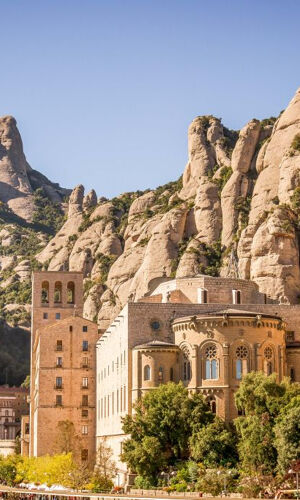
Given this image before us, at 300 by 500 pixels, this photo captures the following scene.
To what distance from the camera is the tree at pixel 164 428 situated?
242 ft

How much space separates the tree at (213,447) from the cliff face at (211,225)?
1540 inches

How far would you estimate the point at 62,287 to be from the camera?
12225 cm

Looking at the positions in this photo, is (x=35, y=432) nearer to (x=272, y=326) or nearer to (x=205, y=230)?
(x=272, y=326)

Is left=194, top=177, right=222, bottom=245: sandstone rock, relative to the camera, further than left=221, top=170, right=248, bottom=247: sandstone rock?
Yes

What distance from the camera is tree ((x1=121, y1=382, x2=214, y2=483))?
7388cm

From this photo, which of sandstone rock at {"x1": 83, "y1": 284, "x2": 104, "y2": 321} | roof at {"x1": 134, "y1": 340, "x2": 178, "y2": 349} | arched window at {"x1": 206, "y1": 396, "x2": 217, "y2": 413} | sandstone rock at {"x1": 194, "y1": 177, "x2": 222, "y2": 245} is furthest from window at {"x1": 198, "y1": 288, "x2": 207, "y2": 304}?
sandstone rock at {"x1": 83, "y1": 284, "x2": 104, "y2": 321}

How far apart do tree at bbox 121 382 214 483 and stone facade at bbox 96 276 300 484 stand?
2.61 meters

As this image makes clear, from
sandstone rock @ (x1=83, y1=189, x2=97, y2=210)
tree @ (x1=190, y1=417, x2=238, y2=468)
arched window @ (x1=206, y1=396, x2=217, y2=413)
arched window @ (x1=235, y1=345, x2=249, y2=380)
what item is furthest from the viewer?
sandstone rock @ (x1=83, y1=189, x2=97, y2=210)

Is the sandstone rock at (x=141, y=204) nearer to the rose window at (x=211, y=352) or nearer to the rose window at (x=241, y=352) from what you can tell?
the rose window at (x=211, y=352)

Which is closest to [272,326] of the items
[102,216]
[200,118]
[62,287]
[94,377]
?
[94,377]

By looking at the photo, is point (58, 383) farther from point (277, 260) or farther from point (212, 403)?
point (212, 403)

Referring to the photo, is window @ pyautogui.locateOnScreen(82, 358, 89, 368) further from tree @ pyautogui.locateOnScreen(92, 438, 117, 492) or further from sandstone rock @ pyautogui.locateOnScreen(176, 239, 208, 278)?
sandstone rock @ pyautogui.locateOnScreen(176, 239, 208, 278)

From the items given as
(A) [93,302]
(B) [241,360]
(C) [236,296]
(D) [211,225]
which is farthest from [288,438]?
(A) [93,302]

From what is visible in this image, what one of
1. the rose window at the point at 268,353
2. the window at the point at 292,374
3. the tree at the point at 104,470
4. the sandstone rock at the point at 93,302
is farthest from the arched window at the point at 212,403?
the sandstone rock at the point at 93,302
